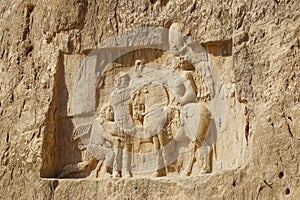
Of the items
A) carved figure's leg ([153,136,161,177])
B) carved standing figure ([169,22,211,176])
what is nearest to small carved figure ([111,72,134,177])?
carved figure's leg ([153,136,161,177])

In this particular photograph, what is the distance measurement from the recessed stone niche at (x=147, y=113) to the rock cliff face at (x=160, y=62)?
0.02m

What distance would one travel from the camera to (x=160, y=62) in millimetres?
7754

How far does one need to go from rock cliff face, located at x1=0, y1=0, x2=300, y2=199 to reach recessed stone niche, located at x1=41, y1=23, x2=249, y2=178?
22mm

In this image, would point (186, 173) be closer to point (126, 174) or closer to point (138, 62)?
point (126, 174)

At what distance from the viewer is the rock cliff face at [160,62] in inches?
263

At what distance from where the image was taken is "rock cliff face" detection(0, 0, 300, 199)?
667cm

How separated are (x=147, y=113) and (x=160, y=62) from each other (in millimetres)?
524

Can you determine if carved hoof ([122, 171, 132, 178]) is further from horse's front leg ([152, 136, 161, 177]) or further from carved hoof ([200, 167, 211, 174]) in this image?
carved hoof ([200, 167, 211, 174])

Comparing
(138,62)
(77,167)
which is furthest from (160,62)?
(77,167)

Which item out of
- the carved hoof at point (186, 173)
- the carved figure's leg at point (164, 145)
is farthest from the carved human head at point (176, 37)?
the carved hoof at point (186, 173)

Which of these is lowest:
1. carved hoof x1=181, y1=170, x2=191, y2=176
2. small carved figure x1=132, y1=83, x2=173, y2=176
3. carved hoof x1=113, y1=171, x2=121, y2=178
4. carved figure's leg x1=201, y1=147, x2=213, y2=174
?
carved hoof x1=113, y1=171, x2=121, y2=178

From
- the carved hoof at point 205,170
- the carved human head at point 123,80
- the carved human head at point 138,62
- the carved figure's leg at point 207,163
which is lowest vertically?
the carved hoof at point 205,170

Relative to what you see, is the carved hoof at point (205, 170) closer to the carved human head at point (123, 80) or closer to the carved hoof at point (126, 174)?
the carved hoof at point (126, 174)

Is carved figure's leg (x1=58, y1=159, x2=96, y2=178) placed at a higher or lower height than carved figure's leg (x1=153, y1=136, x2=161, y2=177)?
lower
